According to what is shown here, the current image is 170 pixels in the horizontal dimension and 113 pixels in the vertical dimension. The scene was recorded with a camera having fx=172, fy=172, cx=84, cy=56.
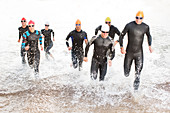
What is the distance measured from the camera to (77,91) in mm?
5484

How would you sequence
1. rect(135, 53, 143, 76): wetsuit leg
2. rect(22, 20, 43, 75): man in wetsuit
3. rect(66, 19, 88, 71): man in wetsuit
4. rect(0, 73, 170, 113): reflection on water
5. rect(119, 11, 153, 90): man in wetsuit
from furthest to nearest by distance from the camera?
rect(66, 19, 88, 71): man in wetsuit, rect(22, 20, 43, 75): man in wetsuit, rect(135, 53, 143, 76): wetsuit leg, rect(119, 11, 153, 90): man in wetsuit, rect(0, 73, 170, 113): reflection on water

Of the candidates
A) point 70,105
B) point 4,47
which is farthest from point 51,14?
point 70,105

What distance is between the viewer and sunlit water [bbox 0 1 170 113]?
180 inches

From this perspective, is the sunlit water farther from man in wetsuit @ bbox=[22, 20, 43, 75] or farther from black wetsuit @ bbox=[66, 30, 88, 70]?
man in wetsuit @ bbox=[22, 20, 43, 75]

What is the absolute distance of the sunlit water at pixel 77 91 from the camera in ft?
15.0

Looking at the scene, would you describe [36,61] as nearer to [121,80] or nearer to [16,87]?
[16,87]

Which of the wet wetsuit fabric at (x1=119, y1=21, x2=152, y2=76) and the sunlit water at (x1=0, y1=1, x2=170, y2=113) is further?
the wet wetsuit fabric at (x1=119, y1=21, x2=152, y2=76)

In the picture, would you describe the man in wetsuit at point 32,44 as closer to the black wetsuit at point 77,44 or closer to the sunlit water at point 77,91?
the sunlit water at point 77,91

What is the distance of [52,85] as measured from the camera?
5.88 metres

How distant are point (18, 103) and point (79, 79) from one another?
240 cm

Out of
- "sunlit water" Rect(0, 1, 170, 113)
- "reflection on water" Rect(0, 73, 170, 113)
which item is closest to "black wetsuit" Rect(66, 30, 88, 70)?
"sunlit water" Rect(0, 1, 170, 113)

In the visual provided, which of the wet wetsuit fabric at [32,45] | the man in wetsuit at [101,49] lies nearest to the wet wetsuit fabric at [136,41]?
the man in wetsuit at [101,49]

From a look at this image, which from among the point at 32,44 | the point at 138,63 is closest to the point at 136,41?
the point at 138,63

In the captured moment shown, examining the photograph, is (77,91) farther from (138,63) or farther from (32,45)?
(32,45)
